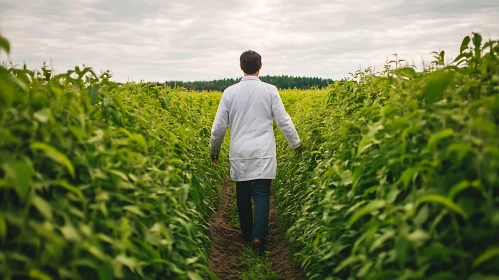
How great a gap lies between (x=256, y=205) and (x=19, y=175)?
127 inches

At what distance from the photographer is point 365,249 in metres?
2.51

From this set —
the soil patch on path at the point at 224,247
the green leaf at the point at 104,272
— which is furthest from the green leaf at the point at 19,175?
the soil patch on path at the point at 224,247

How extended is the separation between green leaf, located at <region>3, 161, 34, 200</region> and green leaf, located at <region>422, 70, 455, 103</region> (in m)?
2.31

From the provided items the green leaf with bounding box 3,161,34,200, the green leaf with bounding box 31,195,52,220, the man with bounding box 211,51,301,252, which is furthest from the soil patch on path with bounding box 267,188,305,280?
the green leaf with bounding box 3,161,34,200

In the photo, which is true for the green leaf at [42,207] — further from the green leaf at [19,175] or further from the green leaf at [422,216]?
the green leaf at [422,216]

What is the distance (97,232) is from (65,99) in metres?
0.90

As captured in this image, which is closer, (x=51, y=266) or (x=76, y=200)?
(x=51, y=266)

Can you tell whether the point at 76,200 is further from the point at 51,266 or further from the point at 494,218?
the point at 494,218

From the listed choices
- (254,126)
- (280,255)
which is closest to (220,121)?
(254,126)

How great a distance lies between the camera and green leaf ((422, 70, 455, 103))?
2.54 m

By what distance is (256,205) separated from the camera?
4.81 m

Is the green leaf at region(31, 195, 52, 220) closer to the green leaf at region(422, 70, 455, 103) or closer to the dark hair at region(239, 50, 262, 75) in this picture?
the green leaf at region(422, 70, 455, 103)

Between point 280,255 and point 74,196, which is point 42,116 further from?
point 280,255

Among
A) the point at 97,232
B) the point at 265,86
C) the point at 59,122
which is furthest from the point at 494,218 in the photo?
the point at 265,86
